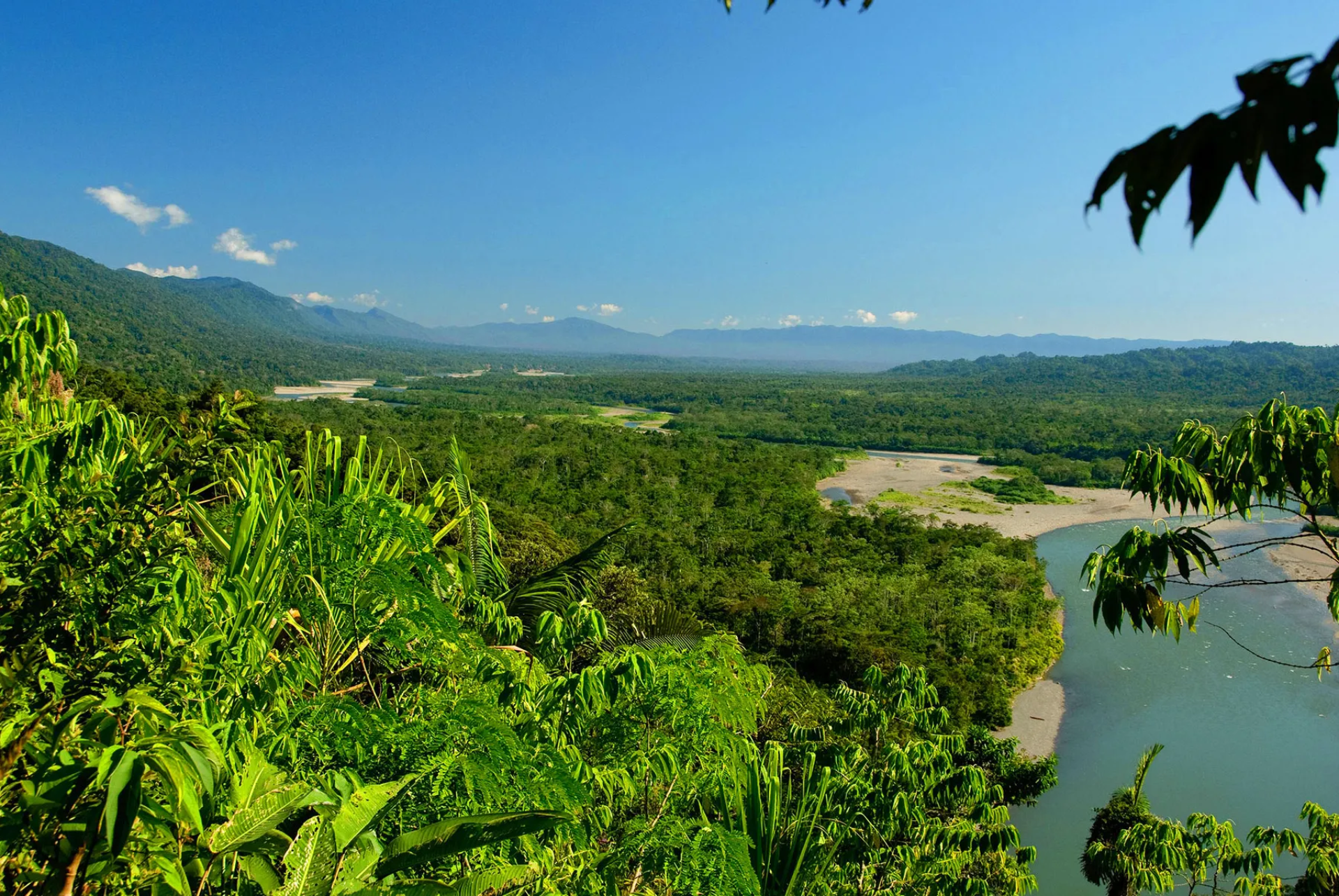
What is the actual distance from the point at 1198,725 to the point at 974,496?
20.8 m

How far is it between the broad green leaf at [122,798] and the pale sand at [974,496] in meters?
28.8

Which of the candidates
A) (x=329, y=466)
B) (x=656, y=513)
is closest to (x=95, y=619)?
(x=329, y=466)

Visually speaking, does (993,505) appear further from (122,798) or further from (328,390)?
(328,390)

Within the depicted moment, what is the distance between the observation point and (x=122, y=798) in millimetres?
951

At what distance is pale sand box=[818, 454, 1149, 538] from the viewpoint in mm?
28734

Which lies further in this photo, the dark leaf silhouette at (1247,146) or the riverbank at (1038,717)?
the riverbank at (1038,717)

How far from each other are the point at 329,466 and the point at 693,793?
166 centimetres

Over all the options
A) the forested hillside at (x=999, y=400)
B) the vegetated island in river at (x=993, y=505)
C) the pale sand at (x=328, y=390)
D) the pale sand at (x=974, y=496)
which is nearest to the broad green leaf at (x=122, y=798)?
the vegetated island in river at (x=993, y=505)

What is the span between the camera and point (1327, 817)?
425 centimetres

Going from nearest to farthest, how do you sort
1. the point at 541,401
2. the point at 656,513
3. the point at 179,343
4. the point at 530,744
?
the point at 530,744
the point at 656,513
the point at 541,401
the point at 179,343

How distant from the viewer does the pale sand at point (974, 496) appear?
28734 millimetres

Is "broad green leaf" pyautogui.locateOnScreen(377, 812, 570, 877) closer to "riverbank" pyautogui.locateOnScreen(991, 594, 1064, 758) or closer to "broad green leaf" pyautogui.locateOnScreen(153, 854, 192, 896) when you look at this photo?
"broad green leaf" pyautogui.locateOnScreen(153, 854, 192, 896)

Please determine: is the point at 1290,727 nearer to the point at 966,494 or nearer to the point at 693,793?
the point at 693,793

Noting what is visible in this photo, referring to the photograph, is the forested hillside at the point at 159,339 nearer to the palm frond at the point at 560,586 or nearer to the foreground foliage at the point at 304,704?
the palm frond at the point at 560,586
